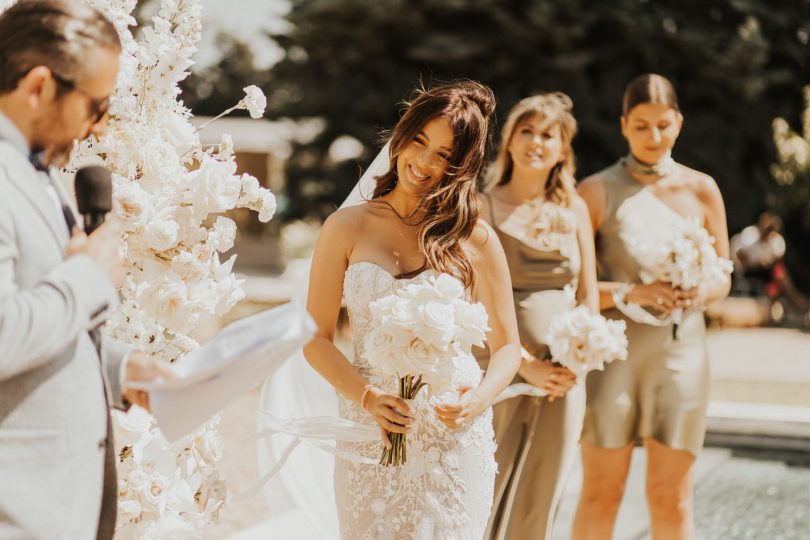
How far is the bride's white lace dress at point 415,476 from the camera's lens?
3.42 meters

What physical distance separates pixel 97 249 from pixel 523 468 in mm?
3031

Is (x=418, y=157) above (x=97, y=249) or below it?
below

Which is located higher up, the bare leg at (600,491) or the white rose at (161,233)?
the white rose at (161,233)

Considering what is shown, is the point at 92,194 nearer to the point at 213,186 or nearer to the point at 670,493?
the point at 213,186

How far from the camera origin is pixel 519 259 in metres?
4.83

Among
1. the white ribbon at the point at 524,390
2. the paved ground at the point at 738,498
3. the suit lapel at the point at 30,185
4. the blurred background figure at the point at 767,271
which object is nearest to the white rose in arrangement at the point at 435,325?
the suit lapel at the point at 30,185

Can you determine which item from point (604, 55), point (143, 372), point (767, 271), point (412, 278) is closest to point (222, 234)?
point (412, 278)

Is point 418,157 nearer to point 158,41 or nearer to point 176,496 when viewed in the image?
point 158,41

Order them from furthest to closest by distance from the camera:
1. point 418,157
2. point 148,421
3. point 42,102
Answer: point 418,157
point 148,421
point 42,102

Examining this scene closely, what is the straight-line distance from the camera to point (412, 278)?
3521 millimetres

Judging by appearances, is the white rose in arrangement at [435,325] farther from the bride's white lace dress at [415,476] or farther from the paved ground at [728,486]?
the paved ground at [728,486]

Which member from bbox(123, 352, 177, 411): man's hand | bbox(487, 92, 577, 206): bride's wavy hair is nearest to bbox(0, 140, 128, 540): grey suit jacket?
bbox(123, 352, 177, 411): man's hand

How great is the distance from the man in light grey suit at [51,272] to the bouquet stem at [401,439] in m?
1.23

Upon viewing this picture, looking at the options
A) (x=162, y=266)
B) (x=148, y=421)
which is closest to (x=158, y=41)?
(x=162, y=266)
